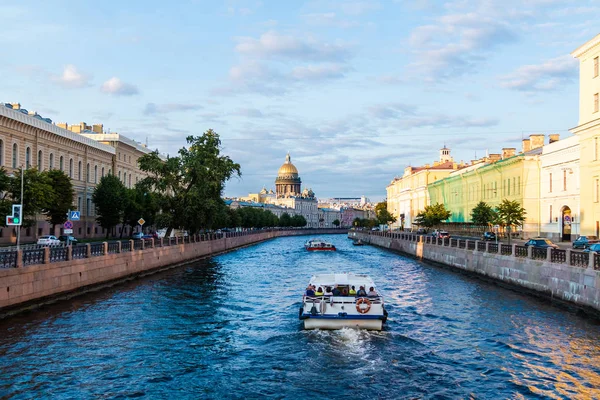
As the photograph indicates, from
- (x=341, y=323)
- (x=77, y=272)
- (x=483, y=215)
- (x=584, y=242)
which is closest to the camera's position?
(x=341, y=323)

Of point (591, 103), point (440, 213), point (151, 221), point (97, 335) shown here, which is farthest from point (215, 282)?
point (440, 213)

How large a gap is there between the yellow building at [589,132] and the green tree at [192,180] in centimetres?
3024

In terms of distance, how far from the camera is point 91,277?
98.8 feet

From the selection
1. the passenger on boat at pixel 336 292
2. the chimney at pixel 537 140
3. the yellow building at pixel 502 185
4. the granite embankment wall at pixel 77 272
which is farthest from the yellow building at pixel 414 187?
the passenger on boat at pixel 336 292

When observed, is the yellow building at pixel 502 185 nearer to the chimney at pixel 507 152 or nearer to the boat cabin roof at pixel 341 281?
the chimney at pixel 507 152

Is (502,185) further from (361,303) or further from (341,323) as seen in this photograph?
(341,323)

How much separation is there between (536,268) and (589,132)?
18528mm

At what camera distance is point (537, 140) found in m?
72.1

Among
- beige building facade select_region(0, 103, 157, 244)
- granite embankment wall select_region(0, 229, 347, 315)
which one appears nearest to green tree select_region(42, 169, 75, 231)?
beige building facade select_region(0, 103, 157, 244)

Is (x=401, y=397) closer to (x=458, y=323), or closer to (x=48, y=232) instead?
(x=458, y=323)

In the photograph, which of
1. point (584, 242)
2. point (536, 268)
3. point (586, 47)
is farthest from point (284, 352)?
point (586, 47)

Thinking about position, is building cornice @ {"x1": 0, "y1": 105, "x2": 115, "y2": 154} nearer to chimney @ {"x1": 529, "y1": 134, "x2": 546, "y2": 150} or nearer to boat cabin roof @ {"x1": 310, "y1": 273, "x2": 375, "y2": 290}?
boat cabin roof @ {"x1": 310, "y1": 273, "x2": 375, "y2": 290}

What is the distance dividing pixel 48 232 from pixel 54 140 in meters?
9.27

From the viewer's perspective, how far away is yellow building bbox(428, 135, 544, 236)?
60250 millimetres
